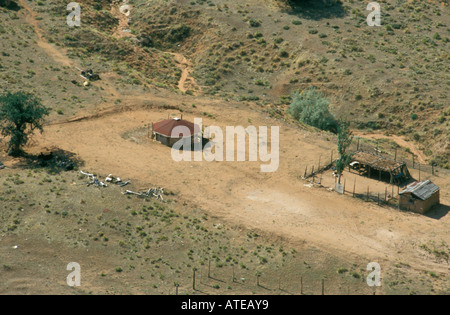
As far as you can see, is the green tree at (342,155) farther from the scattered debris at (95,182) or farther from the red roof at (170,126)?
the scattered debris at (95,182)

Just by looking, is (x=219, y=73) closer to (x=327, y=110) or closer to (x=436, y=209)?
(x=327, y=110)

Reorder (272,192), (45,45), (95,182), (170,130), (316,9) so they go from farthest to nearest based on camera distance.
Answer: (316,9)
(45,45)
(170,130)
(272,192)
(95,182)

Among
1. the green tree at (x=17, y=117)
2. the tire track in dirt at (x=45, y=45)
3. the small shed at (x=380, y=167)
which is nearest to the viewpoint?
the green tree at (x=17, y=117)

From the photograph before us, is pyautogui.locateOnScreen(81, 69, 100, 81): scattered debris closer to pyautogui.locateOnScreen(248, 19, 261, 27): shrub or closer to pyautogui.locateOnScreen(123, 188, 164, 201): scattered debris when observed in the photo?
pyautogui.locateOnScreen(123, 188, 164, 201): scattered debris

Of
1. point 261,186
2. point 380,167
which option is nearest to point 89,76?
point 261,186

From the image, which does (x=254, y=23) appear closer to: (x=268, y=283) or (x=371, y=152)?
(x=371, y=152)

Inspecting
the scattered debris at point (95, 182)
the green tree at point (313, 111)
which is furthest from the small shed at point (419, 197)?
the scattered debris at point (95, 182)
